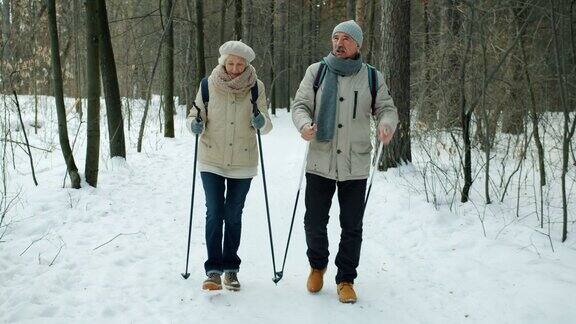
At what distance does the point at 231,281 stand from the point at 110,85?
16.2ft

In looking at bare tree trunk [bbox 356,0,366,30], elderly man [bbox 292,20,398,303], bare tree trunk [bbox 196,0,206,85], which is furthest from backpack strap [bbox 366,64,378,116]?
bare tree trunk [bbox 356,0,366,30]

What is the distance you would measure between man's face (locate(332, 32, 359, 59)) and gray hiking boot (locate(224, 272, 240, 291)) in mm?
1979

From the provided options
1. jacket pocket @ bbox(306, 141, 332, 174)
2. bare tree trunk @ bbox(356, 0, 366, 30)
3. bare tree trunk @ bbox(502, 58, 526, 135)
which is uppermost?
bare tree trunk @ bbox(356, 0, 366, 30)

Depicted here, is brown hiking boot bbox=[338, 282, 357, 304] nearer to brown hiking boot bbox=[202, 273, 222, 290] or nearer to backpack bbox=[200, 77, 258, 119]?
brown hiking boot bbox=[202, 273, 222, 290]

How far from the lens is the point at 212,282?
12.2 ft

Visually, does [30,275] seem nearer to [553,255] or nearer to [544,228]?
[553,255]

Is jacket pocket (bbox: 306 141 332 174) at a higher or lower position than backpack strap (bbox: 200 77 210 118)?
lower

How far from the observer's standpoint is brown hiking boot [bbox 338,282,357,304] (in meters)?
3.63

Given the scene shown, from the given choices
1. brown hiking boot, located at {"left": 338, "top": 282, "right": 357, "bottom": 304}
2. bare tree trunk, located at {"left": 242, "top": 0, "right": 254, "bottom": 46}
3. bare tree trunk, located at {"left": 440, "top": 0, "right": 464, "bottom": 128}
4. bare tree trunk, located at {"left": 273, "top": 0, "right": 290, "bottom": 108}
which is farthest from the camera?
bare tree trunk, located at {"left": 273, "top": 0, "right": 290, "bottom": 108}

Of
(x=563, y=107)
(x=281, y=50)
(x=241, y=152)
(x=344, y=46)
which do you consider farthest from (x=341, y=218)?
(x=281, y=50)

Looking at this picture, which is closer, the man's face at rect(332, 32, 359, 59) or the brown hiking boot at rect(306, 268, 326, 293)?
the man's face at rect(332, 32, 359, 59)

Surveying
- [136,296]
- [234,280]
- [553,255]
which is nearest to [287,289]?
[234,280]

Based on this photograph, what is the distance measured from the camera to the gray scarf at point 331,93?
3.51 m

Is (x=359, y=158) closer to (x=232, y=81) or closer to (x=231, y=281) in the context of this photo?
(x=232, y=81)
